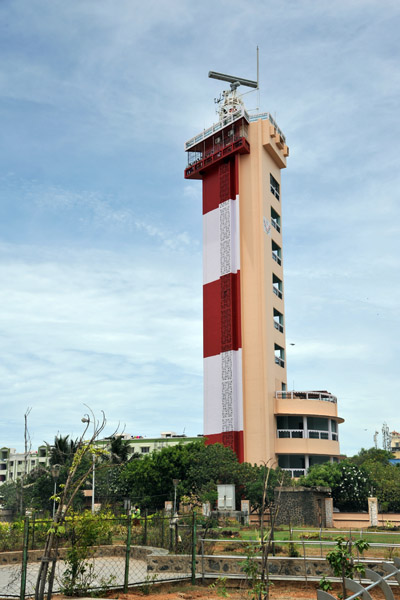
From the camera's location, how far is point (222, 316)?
62.3m

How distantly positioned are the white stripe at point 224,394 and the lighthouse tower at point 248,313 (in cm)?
10

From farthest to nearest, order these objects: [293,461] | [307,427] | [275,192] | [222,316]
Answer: [275,192] → [307,427] → [293,461] → [222,316]

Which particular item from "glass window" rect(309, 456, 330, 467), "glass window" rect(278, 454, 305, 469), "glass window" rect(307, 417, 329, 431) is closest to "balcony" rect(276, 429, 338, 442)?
"glass window" rect(307, 417, 329, 431)

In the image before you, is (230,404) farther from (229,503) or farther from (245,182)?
(245,182)

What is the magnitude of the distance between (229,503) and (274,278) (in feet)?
99.4

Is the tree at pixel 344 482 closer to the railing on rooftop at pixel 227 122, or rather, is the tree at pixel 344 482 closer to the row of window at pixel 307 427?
the row of window at pixel 307 427

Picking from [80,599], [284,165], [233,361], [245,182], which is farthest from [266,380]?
[80,599]

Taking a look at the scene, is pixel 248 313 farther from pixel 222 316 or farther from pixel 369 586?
pixel 369 586

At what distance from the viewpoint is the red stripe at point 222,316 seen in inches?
2413

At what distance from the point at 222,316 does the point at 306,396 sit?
1216cm

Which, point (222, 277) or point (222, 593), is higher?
point (222, 277)

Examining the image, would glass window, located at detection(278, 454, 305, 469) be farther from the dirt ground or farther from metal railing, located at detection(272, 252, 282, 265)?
the dirt ground

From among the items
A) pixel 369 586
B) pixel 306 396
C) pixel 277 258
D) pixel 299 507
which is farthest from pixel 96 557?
pixel 277 258

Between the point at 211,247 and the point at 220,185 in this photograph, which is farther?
the point at 220,185
